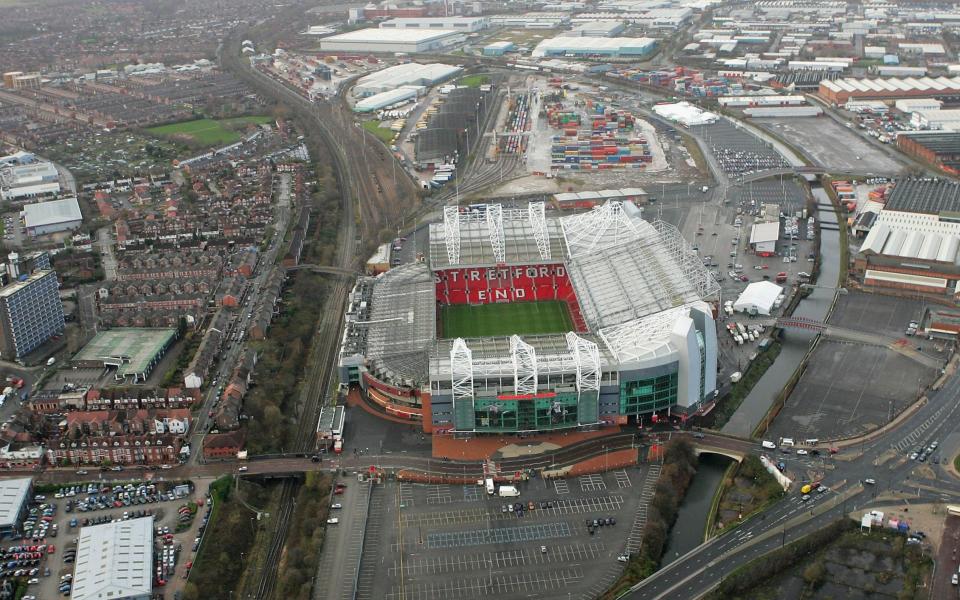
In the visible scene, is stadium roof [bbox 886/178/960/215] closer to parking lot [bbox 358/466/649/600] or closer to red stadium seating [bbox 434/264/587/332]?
red stadium seating [bbox 434/264/587/332]

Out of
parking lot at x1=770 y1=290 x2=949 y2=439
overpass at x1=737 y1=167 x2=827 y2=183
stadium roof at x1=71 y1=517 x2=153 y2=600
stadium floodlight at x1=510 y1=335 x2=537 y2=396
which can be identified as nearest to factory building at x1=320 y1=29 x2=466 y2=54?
overpass at x1=737 y1=167 x2=827 y2=183

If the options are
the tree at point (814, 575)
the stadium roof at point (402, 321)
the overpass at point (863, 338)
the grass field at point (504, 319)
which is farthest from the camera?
the grass field at point (504, 319)

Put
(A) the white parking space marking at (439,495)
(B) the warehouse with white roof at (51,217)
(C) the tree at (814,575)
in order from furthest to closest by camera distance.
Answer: (B) the warehouse with white roof at (51,217)
(A) the white parking space marking at (439,495)
(C) the tree at (814,575)

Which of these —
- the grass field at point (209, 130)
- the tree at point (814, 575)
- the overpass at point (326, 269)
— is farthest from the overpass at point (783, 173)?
the grass field at point (209, 130)

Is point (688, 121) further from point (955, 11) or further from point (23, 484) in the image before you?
point (955, 11)

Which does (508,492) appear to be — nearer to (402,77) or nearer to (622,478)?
(622,478)

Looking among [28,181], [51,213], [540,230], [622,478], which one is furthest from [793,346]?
[28,181]

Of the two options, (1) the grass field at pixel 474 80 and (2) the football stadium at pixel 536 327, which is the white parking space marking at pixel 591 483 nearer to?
(2) the football stadium at pixel 536 327
